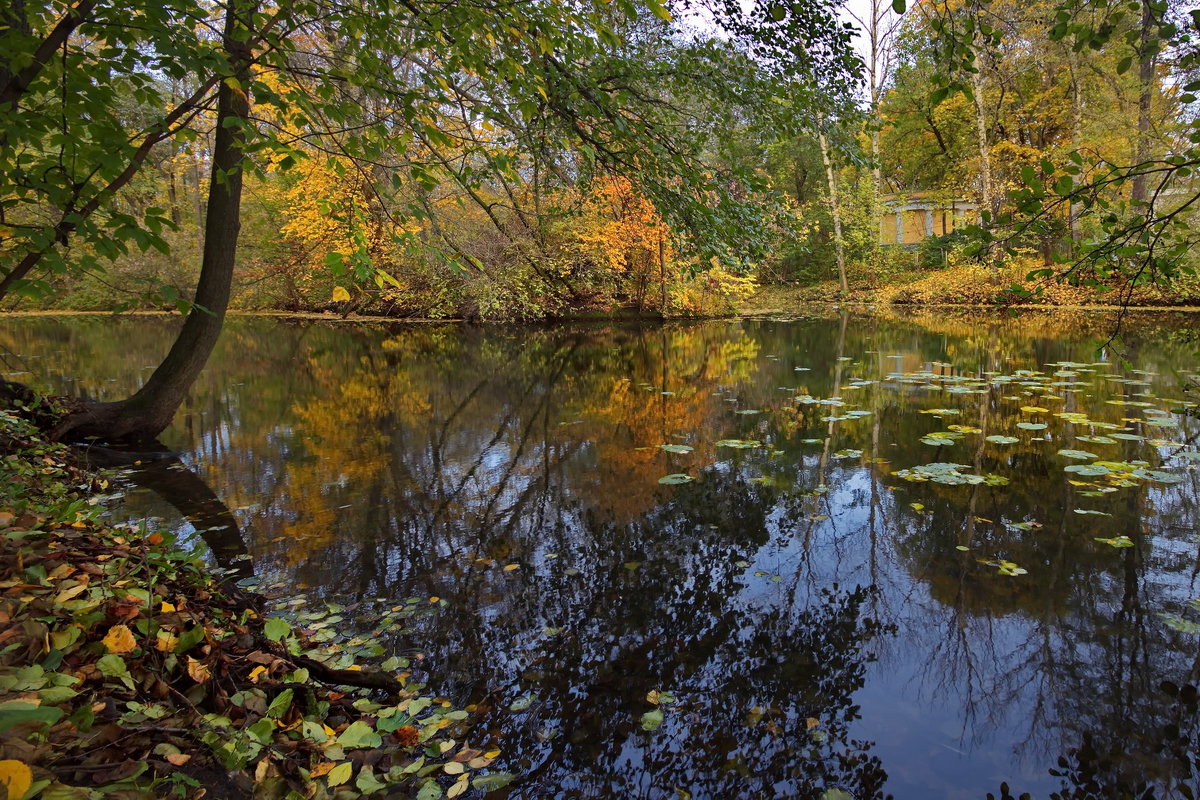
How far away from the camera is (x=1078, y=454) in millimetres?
6434

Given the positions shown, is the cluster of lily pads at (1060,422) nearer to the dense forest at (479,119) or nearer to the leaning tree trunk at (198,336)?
the dense forest at (479,119)

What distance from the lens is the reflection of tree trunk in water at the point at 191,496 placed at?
484 cm

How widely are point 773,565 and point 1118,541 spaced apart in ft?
8.00

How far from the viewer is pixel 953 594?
3.98 metres

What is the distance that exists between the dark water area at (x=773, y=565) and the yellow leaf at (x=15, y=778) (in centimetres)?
164

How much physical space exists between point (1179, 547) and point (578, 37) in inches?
221

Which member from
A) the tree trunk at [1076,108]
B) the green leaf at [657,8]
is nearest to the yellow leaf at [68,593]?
the green leaf at [657,8]

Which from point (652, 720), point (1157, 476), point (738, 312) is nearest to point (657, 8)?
point (652, 720)

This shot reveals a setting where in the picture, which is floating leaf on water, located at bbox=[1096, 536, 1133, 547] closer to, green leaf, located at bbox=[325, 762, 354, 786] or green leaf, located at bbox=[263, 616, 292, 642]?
green leaf, located at bbox=[325, 762, 354, 786]

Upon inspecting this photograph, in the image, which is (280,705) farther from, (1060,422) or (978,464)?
(1060,422)

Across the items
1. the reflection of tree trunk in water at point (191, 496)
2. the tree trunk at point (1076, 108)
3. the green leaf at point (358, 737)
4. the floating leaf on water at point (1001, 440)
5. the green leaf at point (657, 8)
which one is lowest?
the floating leaf on water at point (1001, 440)

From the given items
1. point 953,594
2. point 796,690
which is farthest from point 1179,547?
point 796,690

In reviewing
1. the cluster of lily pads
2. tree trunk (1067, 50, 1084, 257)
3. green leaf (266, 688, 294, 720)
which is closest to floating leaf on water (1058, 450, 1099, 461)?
the cluster of lily pads

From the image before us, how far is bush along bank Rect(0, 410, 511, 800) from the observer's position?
5.62 feet
